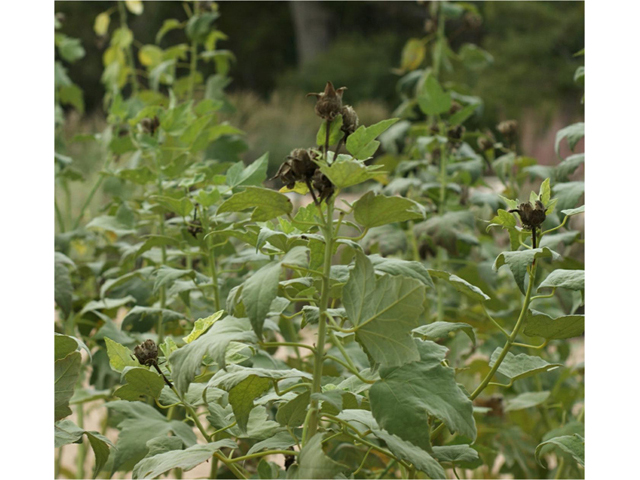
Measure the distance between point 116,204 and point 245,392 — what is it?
775mm

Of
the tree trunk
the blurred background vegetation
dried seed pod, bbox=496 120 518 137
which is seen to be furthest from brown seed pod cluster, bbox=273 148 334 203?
the tree trunk

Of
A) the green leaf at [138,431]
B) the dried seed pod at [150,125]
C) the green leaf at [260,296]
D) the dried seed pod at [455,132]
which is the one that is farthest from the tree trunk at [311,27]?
the green leaf at [260,296]

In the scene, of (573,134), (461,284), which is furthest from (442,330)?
(573,134)

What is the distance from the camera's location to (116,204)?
4.23 feet

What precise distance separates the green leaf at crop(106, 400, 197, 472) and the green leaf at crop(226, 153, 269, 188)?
0.92 feet

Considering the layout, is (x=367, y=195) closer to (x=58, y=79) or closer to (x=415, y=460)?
(x=415, y=460)

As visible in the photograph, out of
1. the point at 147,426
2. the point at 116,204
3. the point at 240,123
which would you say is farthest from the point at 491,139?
the point at 240,123

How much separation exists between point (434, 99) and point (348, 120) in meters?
0.74

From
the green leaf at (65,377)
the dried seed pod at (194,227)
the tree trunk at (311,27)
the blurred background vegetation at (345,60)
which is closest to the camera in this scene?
the green leaf at (65,377)

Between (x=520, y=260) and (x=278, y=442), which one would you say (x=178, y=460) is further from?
(x=520, y=260)

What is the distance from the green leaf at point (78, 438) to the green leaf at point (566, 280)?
445 millimetres

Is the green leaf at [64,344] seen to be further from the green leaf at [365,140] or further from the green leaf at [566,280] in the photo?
the green leaf at [566,280]

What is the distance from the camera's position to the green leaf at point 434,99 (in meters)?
1.28

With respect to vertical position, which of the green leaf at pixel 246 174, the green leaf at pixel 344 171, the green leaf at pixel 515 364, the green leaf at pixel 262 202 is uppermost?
the green leaf at pixel 344 171
